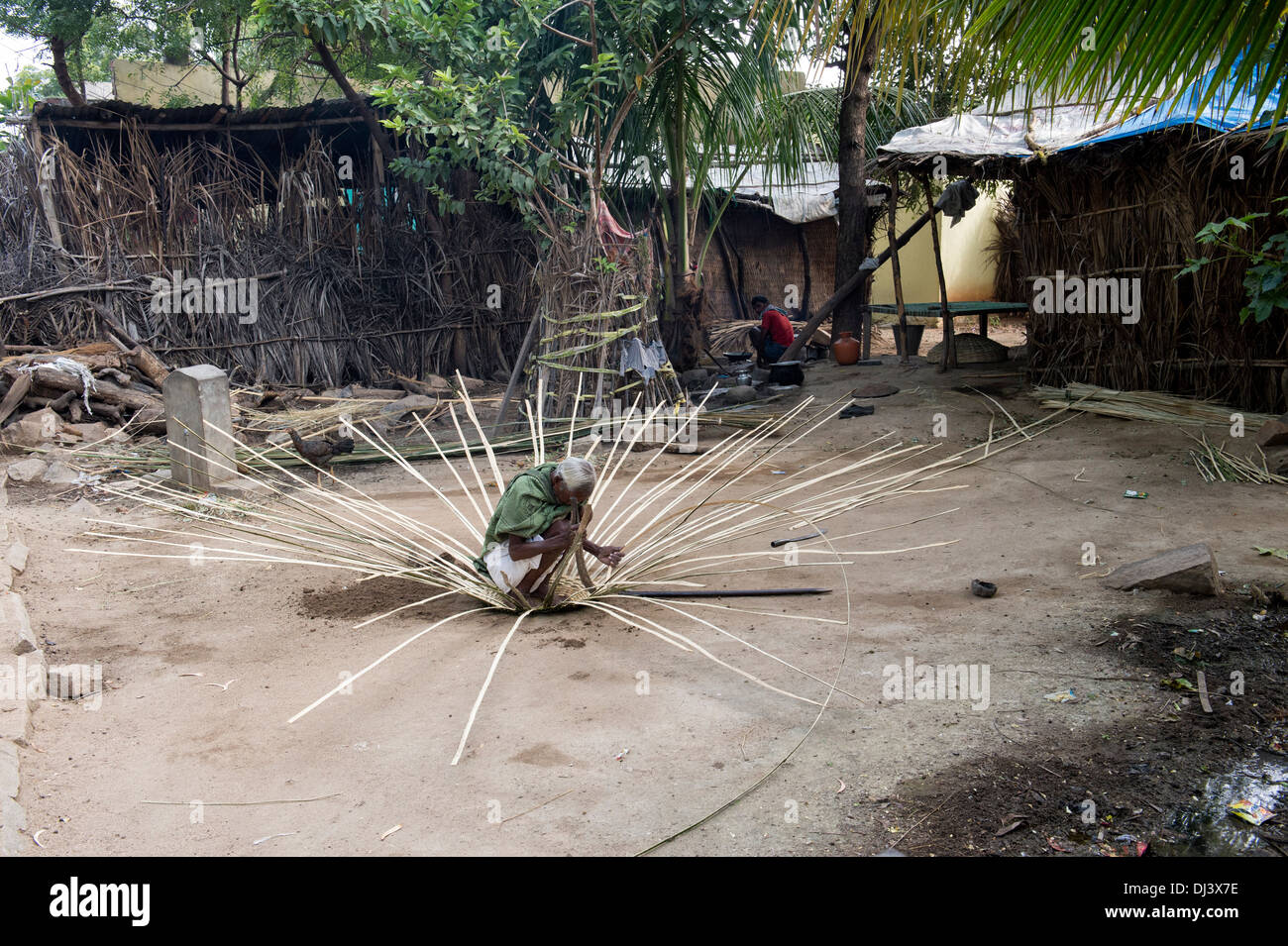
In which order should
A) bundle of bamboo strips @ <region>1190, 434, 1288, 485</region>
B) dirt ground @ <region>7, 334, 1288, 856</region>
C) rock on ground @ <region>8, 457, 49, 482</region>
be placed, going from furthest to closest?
rock on ground @ <region>8, 457, 49, 482</region>
bundle of bamboo strips @ <region>1190, 434, 1288, 485</region>
dirt ground @ <region>7, 334, 1288, 856</region>

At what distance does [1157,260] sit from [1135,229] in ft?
0.97

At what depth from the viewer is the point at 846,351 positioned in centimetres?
955

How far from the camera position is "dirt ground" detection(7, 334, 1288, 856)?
2.36 metres

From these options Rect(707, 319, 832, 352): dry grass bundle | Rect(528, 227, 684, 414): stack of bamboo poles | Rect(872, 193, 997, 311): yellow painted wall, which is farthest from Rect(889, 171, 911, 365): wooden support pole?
Rect(872, 193, 997, 311): yellow painted wall

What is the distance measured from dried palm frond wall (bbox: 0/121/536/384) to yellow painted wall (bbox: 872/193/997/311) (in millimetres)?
6468

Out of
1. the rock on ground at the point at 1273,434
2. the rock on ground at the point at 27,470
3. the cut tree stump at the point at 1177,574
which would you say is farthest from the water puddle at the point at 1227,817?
the rock on ground at the point at 27,470

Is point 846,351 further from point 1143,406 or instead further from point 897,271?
point 1143,406

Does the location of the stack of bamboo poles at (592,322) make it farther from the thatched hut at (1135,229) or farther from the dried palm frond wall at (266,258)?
the dried palm frond wall at (266,258)

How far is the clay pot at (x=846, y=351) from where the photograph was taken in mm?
9547

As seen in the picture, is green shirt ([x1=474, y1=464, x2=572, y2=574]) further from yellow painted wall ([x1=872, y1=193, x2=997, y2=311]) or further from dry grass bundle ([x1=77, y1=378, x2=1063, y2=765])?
yellow painted wall ([x1=872, y1=193, x2=997, y2=311])

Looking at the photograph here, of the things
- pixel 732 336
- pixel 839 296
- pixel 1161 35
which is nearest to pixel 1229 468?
pixel 1161 35

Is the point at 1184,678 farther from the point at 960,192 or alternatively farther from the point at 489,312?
the point at 489,312
